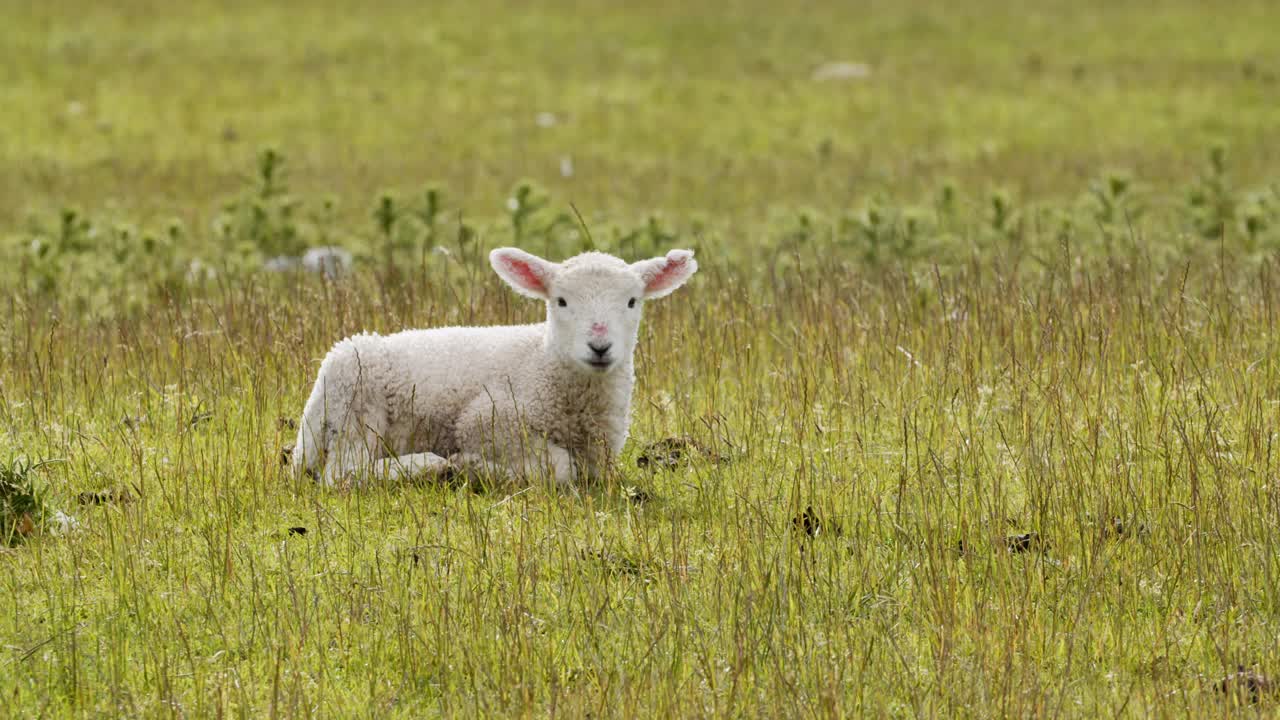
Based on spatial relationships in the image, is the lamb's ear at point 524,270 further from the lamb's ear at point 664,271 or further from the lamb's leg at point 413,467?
the lamb's leg at point 413,467

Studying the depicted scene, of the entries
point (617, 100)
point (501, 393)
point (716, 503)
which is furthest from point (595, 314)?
point (617, 100)

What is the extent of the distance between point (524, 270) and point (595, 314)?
1.53 ft

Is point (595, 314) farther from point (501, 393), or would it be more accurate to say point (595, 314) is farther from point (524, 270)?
point (501, 393)

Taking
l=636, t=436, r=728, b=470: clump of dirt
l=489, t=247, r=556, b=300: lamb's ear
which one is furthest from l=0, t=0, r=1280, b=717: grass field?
l=489, t=247, r=556, b=300: lamb's ear

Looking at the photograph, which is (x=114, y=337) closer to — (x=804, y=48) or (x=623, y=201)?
(x=623, y=201)

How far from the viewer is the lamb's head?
6.13 meters

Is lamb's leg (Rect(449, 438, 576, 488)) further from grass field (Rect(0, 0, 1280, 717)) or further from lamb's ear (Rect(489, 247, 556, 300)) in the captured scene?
lamb's ear (Rect(489, 247, 556, 300))

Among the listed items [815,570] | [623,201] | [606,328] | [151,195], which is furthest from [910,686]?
[151,195]

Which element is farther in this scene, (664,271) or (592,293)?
(664,271)

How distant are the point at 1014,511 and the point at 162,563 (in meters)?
3.30

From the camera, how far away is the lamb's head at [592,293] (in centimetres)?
613

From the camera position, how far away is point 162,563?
18.3ft

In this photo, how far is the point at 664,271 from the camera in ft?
21.4

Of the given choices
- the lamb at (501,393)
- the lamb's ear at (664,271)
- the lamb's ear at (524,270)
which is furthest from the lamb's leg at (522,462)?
the lamb's ear at (664,271)
